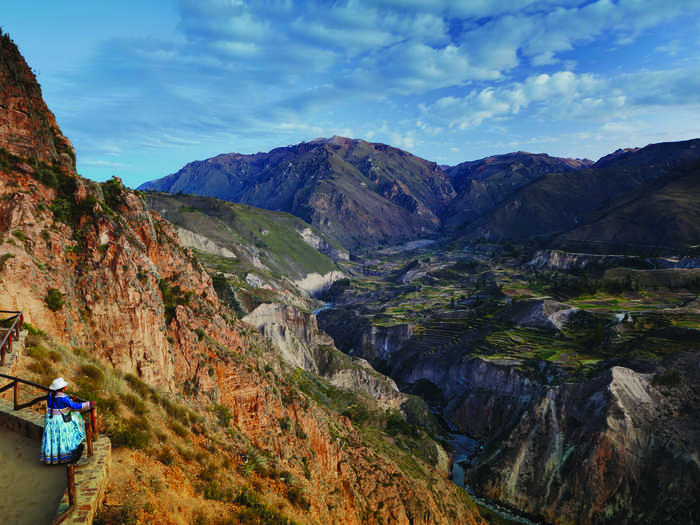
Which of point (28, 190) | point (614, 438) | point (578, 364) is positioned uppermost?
point (28, 190)

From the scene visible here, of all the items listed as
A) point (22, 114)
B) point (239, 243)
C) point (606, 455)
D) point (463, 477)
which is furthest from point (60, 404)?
point (239, 243)

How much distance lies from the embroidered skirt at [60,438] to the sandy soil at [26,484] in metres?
0.30

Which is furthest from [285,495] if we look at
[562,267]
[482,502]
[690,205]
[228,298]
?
[690,205]

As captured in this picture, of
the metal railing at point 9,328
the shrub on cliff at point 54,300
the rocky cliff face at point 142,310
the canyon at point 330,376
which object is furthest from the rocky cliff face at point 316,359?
the metal railing at point 9,328

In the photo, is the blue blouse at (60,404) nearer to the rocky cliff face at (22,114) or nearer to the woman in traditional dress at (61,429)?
the woman in traditional dress at (61,429)

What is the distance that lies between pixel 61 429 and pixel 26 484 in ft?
4.03

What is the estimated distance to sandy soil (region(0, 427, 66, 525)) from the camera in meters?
7.39

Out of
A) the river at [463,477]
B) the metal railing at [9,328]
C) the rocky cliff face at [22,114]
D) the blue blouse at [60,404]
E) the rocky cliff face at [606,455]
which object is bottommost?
the river at [463,477]

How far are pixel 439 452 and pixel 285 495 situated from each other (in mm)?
46582

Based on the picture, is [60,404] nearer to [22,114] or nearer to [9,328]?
[9,328]

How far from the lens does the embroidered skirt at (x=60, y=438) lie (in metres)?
8.05

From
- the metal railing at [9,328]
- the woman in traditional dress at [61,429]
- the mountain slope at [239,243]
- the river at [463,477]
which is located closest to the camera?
the woman in traditional dress at [61,429]

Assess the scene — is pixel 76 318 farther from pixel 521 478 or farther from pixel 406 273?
pixel 406 273

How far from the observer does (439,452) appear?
5797 centimetres
